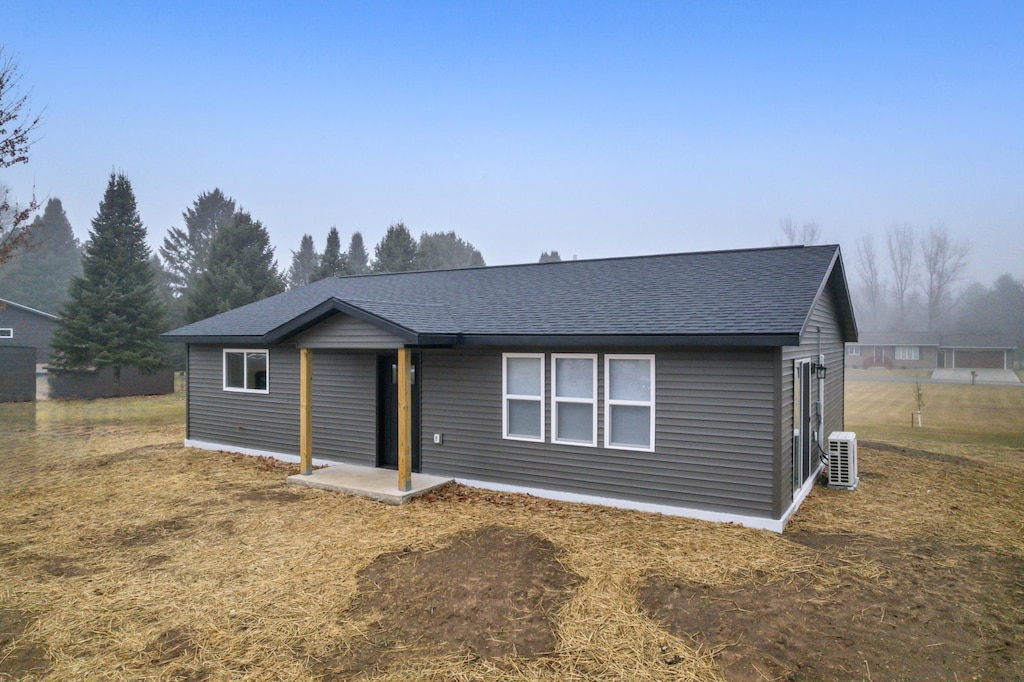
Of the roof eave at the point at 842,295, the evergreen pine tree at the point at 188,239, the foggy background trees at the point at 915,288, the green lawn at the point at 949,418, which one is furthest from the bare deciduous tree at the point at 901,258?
the evergreen pine tree at the point at 188,239

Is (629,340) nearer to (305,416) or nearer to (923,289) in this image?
(305,416)

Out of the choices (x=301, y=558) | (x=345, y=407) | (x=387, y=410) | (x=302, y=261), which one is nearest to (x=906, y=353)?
(x=387, y=410)

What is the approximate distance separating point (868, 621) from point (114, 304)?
27.6 m

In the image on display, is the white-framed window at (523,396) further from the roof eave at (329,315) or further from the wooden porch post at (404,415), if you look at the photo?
the roof eave at (329,315)

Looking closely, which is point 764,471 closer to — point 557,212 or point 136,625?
point 136,625

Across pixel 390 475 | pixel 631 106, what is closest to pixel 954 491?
pixel 390 475

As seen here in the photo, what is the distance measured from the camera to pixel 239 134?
25125 millimetres

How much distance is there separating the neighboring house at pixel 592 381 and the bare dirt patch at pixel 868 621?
1.56 meters

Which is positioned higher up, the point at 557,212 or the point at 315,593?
the point at 557,212

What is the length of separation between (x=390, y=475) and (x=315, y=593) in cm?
402

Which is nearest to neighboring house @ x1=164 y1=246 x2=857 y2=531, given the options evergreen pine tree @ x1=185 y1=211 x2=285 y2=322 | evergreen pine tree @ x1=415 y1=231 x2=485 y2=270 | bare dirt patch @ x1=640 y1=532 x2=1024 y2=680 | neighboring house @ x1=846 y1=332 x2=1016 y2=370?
bare dirt patch @ x1=640 y1=532 x2=1024 y2=680

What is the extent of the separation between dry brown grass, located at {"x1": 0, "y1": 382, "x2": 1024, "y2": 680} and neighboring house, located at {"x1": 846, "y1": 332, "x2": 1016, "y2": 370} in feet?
120

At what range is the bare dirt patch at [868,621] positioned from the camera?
12.1 feet

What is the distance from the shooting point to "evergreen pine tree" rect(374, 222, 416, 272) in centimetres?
4081
